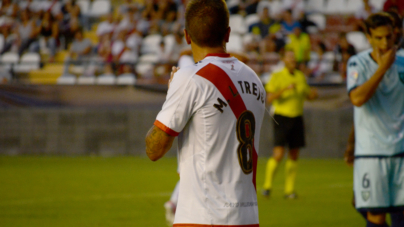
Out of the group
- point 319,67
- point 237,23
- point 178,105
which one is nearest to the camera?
point 178,105

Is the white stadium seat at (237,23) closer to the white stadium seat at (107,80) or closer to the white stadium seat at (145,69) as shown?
the white stadium seat at (145,69)

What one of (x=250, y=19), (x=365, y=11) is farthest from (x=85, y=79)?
(x=365, y=11)

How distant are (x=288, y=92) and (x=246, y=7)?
30.3 ft

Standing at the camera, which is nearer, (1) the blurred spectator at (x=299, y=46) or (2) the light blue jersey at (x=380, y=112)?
(2) the light blue jersey at (x=380, y=112)

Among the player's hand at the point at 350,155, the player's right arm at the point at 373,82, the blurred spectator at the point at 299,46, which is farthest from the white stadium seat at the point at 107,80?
the player's right arm at the point at 373,82

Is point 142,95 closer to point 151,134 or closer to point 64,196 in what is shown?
point 64,196

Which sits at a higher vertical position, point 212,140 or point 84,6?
point 84,6

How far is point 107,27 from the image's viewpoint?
736 inches

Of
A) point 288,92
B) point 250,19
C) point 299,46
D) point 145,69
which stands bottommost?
point 288,92

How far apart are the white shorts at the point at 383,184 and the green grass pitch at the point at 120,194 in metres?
2.59

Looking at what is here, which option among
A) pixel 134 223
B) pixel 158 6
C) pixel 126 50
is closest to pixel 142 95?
pixel 126 50

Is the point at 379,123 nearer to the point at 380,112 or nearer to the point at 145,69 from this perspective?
the point at 380,112

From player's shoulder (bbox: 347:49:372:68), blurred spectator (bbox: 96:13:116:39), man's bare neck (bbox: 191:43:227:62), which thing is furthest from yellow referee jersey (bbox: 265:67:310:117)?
blurred spectator (bbox: 96:13:116:39)

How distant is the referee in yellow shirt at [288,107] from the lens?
938cm
